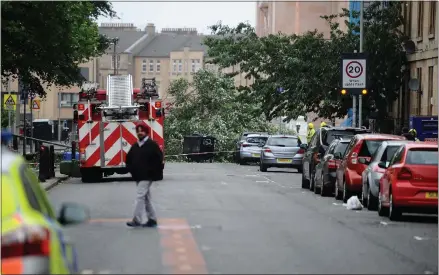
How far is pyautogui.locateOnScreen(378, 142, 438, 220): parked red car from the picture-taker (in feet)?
Result: 69.6

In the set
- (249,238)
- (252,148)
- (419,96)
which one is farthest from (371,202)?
(252,148)

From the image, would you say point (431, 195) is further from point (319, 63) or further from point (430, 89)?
point (319, 63)

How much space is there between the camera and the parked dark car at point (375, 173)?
77.8 feet

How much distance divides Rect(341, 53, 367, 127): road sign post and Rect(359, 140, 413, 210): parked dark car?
19436 millimetres

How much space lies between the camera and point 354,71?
146 feet

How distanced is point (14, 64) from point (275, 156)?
1156cm

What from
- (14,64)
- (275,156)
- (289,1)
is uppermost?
(289,1)

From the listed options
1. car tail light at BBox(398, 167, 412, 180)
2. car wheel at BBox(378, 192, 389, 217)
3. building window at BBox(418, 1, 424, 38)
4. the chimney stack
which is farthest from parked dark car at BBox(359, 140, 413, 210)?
the chimney stack

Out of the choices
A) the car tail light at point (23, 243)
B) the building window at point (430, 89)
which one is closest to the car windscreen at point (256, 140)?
the building window at point (430, 89)

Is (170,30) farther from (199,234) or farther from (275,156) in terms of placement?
(199,234)

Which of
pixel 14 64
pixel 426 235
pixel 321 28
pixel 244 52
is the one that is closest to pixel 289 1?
pixel 321 28

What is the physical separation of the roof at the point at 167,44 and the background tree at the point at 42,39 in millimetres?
126780

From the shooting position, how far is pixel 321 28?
105 meters

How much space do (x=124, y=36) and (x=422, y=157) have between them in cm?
15966
